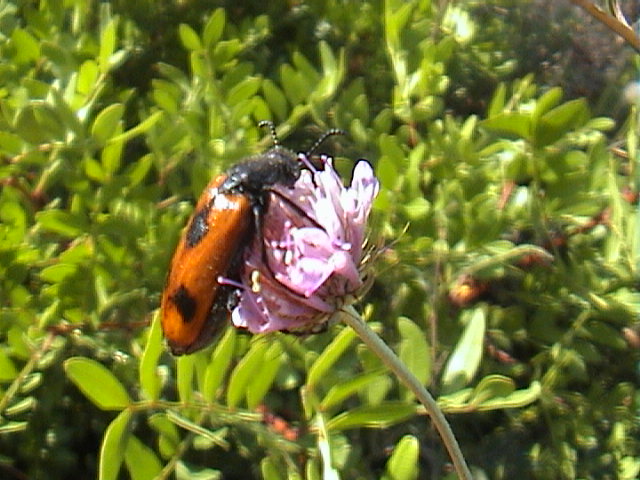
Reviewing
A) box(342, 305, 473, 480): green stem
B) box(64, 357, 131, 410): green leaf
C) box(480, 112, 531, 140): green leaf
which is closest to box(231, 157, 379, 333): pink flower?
box(342, 305, 473, 480): green stem

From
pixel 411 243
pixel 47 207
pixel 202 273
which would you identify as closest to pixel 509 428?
pixel 411 243

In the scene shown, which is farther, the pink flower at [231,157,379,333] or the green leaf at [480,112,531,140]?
the green leaf at [480,112,531,140]

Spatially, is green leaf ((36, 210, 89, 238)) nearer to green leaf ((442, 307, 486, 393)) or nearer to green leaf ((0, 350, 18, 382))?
green leaf ((0, 350, 18, 382))

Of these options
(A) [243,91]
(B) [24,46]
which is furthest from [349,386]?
(B) [24,46]

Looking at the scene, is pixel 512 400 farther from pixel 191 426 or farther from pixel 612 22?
pixel 612 22

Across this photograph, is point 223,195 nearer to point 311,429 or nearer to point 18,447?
point 311,429
